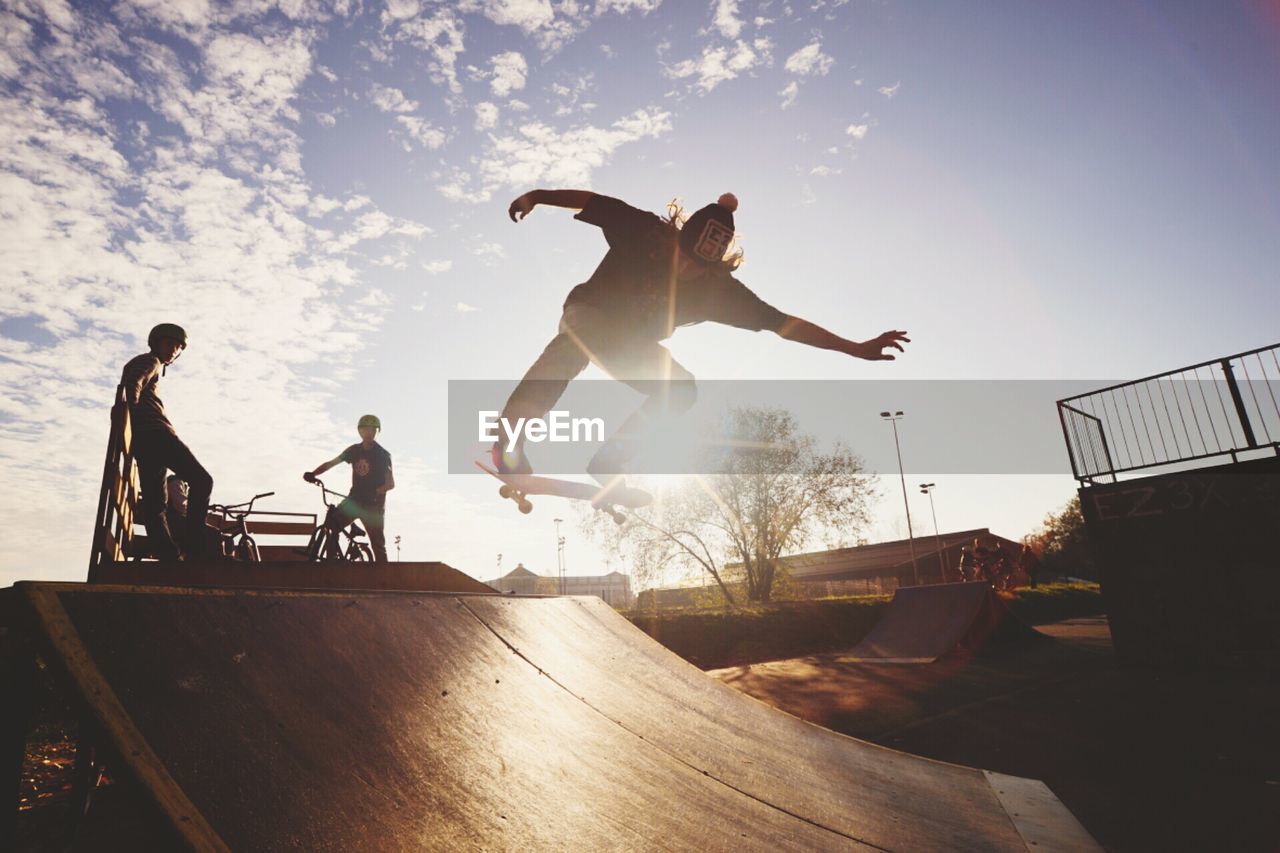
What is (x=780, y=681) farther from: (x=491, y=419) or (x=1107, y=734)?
(x=491, y=419)

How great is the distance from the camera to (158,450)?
4.86 metres

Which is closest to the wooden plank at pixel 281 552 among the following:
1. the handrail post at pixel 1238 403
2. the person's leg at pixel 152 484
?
the person's leg at pixel 152 484

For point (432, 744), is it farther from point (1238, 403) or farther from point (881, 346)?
point (1238, 403)

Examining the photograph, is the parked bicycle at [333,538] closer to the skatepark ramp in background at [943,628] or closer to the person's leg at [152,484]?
the person's leg at [152,484]

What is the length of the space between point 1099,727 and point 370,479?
8588 mm

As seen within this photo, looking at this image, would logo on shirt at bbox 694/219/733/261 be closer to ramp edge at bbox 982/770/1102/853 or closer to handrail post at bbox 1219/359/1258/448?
ramp edge at bbox 982/770/1102/853

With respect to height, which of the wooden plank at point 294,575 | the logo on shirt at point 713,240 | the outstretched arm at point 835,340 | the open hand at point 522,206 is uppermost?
the open hand at point 522,206

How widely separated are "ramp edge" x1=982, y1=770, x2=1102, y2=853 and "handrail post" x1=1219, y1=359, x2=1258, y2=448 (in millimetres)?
8920

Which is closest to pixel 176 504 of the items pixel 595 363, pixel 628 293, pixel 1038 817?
pixel 595 363

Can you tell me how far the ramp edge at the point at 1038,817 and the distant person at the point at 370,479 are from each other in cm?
673

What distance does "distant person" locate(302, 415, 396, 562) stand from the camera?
24.8ft

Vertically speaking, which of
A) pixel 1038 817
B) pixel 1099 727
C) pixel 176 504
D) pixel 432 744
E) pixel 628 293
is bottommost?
pixel 1099 727

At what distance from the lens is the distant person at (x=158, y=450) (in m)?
4.79

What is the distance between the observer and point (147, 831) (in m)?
1.15
